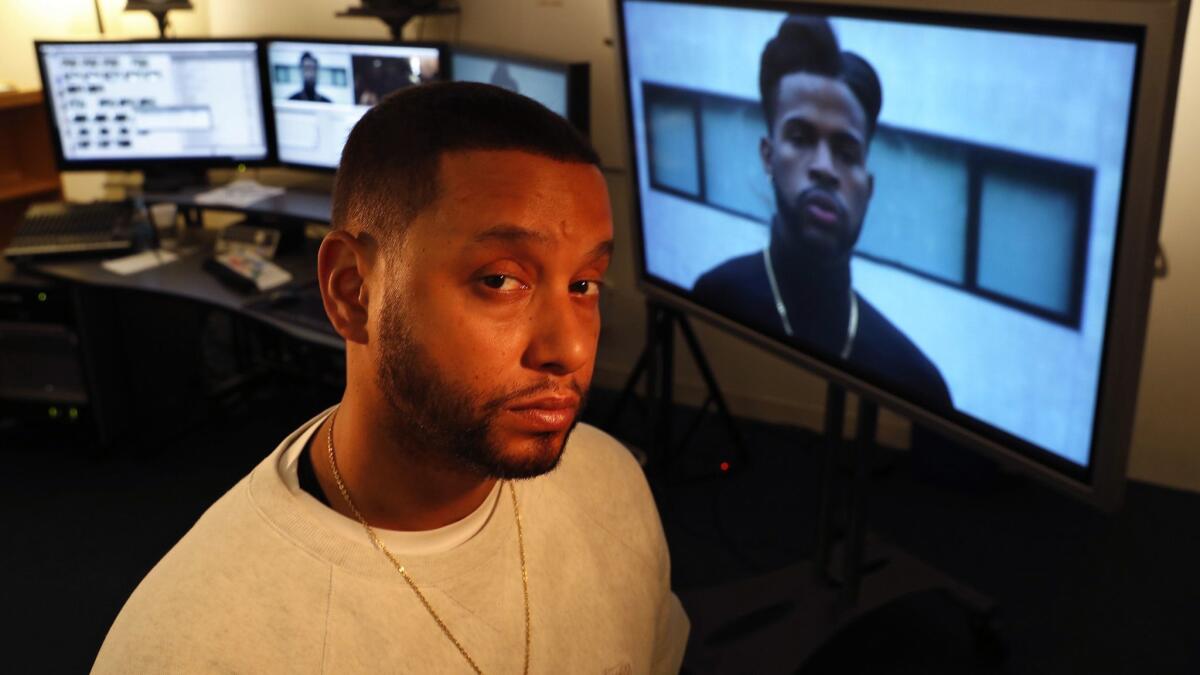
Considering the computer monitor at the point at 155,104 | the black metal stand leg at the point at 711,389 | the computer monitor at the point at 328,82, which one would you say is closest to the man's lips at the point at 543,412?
the black metal stand leg at the point at 711,389

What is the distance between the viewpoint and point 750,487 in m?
3.05

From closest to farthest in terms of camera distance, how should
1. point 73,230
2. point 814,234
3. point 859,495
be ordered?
1. point 814,234
2. point 859,495
3. point 73,230

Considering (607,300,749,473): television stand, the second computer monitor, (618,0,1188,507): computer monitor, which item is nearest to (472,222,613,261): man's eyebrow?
(618,0,1188,507): computer monitor

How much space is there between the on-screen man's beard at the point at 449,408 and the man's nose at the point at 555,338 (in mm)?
18

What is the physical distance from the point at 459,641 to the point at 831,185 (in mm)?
1118

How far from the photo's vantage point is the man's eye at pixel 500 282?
0.82 meters

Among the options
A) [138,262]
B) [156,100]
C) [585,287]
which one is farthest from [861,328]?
[156,100]

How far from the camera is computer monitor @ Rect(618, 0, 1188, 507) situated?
4.43ft

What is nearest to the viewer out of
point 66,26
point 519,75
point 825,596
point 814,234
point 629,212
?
point 814,234

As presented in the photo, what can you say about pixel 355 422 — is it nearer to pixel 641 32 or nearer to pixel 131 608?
pixel 131 608

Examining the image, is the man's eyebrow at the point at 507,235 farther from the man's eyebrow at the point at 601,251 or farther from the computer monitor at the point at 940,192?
the computer monitor at the point at 940,192

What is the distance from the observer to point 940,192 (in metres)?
1.62

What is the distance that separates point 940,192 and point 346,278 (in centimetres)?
106

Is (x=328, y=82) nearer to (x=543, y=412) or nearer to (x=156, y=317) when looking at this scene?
(x=156, y=317)
